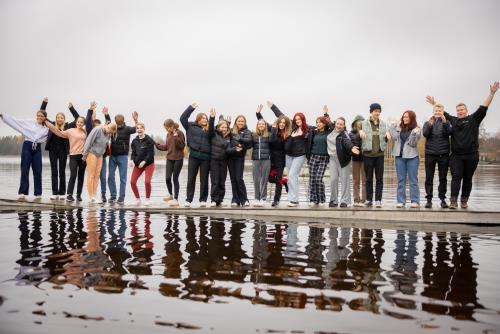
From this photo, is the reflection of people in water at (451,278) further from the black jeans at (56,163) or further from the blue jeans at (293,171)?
the black jeans at (56,163)

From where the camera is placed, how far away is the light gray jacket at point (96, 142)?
11086 mm

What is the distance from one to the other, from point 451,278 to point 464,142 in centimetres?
537

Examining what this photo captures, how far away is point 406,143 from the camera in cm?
994

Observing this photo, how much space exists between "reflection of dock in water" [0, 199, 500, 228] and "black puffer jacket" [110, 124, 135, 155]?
1.51 meters

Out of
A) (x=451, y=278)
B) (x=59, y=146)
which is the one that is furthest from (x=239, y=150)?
(x=451, y=278)

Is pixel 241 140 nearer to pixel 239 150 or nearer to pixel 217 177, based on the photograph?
pixel 239 150

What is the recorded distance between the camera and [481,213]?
30.6 ft

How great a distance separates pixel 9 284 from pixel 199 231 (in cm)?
392

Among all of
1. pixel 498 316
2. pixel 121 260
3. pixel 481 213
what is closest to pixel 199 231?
pixel 121 260

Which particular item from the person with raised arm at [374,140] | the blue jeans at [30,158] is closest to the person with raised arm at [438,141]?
the person with raised arm at [374,140]

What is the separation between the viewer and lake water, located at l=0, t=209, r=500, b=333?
12.0 ft

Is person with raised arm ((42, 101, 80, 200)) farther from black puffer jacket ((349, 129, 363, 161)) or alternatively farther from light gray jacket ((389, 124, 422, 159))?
light gray jacket ((389, 124, 422, 159))

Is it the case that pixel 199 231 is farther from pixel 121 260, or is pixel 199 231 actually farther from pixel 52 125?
pixel 52 125

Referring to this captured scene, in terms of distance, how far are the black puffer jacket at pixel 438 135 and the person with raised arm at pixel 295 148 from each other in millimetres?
2761
